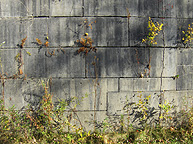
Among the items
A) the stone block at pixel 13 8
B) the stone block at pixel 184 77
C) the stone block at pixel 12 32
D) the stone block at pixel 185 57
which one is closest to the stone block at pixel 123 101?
the stone block at pixel 184 77

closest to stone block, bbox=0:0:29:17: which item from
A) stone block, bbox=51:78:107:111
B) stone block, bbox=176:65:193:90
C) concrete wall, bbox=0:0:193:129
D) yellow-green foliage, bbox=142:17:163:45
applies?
concrete wall, bbox=0:0:193:129

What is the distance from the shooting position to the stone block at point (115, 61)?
2.98 metres

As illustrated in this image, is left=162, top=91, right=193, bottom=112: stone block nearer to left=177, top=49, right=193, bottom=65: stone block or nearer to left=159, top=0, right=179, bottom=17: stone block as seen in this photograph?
left=177, top=49, right=193, bottom=65: stone block

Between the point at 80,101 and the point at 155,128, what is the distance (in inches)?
63.3

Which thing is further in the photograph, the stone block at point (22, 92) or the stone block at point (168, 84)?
the stone block at point (168, 84)

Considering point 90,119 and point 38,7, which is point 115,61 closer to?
point 90,119

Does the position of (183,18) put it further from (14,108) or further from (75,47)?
(14,108)

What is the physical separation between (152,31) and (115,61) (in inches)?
36.0

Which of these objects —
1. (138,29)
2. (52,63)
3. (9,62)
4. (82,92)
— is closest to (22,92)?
(9,62)

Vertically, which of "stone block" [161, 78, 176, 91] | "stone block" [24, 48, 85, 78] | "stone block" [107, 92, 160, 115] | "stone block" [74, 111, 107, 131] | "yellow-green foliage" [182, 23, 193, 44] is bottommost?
"stone block" [74, 111, 107, 131]

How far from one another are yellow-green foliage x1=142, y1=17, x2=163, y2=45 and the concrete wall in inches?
3.3

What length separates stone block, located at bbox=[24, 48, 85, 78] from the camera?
2.95 metres

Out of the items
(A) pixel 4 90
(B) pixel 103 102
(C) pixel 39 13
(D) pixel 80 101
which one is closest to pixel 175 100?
(B) pixel 103 102

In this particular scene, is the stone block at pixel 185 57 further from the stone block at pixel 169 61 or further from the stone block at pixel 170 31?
the stone block at pixel 170 31
